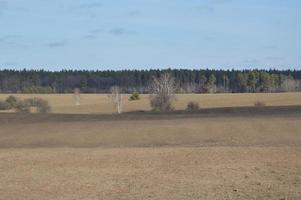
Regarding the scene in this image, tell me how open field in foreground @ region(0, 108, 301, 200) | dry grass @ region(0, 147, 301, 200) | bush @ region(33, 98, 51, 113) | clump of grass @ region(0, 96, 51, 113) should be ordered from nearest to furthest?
dry grass @ region(0, 147, 301, 200), open field in foreground @ region(0, 108, 301, 200), bush @ region(33, 98, 51, 113), clump of grass @ region(0, 96, 51, 113)

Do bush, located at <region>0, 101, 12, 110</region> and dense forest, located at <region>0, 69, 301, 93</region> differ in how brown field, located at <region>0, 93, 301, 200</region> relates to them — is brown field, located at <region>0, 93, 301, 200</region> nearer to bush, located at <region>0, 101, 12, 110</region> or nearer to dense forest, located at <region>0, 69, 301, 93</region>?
bush, located at <region>0, 101, 12, 110</region>

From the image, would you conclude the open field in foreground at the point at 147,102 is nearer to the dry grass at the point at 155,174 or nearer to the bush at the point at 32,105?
the bush at the point at 32,105

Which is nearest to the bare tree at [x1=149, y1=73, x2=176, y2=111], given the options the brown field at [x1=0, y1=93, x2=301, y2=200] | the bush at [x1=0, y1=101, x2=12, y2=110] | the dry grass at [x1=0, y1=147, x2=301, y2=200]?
the bush at [x1=0, y1=101, x2=12, y2=110]

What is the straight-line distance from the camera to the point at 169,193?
48.4ft

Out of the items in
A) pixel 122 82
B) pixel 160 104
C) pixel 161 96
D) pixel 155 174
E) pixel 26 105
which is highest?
pixel 122 82

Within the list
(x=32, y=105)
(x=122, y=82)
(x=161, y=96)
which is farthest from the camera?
(x=122, y=82)

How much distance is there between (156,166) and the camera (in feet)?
67.9

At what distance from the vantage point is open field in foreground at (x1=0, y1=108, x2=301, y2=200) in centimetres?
1498

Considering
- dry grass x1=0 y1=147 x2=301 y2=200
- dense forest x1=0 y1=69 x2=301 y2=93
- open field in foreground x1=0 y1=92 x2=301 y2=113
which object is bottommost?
dry grass x1=0 y1=147 x2=301 y2=200

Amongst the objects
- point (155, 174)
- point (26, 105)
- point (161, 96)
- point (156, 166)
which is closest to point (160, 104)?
point (161, 96)

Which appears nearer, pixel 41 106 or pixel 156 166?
pixel 156 166

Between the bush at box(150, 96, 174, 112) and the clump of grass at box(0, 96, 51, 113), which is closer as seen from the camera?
the bush at box(150, 96, 174, 112)

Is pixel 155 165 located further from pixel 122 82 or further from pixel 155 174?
pixel 122 82

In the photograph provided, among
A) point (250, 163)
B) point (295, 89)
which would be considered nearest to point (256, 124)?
point (250, 163)
